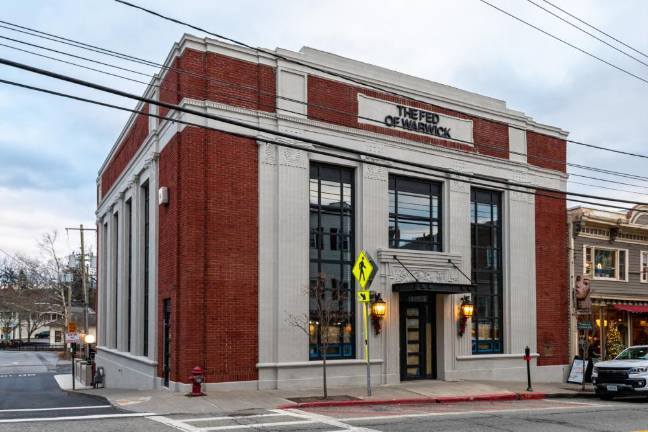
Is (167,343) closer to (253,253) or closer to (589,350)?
(253,253)

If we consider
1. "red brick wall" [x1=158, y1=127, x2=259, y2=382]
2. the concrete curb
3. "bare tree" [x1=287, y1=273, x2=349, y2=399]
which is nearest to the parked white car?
the concrete curb

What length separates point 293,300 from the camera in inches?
762

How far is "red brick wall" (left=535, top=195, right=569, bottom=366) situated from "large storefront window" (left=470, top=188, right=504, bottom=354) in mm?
1702

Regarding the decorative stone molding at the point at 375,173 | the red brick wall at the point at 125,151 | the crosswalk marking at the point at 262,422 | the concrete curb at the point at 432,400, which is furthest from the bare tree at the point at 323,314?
the red brick wall at the point at 125,151

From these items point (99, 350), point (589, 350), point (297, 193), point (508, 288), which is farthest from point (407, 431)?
point (99, 350)

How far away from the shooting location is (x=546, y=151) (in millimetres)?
26031

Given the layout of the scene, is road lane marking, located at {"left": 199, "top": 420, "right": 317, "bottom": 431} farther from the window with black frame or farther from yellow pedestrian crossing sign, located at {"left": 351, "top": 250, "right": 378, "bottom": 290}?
the window with black frame

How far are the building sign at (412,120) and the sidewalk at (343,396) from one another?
7880 mm

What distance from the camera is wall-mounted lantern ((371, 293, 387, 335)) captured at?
2030cm

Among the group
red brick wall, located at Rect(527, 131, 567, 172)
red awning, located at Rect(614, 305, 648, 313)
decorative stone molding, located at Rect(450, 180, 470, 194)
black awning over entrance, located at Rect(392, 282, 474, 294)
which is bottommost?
red awning, located at Rect(614, 305, 648, 313)

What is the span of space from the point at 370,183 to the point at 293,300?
4.39m

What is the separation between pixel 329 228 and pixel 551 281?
9646 millimetres

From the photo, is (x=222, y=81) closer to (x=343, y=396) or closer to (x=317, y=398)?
(x=317, y=398)

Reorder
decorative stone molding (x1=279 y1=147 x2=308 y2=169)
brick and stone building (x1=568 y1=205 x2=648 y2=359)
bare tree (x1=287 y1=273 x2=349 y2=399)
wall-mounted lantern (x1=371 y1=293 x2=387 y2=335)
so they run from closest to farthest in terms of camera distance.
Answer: bare tree (x1=287 y1=273 x2=349 y2=399), decorative stone molding (x1=279 y1=147 x2=308 y2=169), wall-mounted lantern (x1=371 y1=293 x2=387 y2=335), brick and stone building (x1=568 y1=205 x2=648 y2=359)
